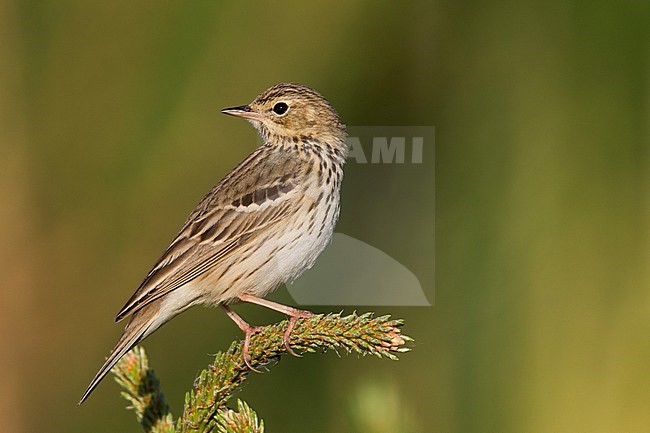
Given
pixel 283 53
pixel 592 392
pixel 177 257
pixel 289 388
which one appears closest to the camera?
pixel 592 392

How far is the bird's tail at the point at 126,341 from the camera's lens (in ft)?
11.3

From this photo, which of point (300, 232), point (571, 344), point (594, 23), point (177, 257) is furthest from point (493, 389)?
point (594, 23)

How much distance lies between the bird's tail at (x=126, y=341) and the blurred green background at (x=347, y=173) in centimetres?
88

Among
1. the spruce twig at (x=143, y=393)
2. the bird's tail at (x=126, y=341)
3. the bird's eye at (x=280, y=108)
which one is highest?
the bird's eye at (x=280, y=108)

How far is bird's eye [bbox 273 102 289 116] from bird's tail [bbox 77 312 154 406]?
4.09ft

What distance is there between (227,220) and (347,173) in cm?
110

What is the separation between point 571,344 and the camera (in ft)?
12.4

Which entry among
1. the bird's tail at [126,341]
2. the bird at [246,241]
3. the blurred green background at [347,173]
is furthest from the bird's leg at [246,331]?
the blurred green background at [347,173]

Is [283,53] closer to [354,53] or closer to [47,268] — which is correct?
[354,53]

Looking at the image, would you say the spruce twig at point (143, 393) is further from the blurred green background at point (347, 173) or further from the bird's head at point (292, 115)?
the bird's head at point (292, 115)

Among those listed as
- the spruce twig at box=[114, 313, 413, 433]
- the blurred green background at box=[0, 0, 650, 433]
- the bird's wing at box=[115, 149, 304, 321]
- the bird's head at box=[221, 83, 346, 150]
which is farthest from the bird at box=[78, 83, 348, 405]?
the blurred green background at box=[0, 0, 650, 433]

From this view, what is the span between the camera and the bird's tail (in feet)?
11.3

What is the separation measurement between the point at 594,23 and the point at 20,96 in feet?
9.80

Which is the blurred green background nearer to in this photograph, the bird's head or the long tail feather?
the bird's head
